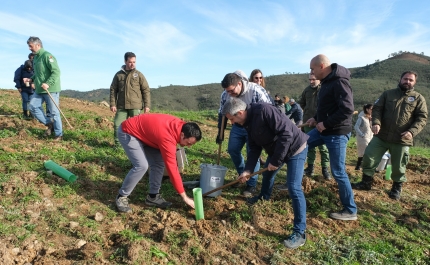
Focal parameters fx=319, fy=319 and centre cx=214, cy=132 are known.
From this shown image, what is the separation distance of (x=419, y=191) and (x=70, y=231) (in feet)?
18.8

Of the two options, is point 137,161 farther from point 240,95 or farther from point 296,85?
point 296,85

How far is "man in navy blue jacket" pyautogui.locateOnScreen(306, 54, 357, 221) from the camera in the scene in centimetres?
376

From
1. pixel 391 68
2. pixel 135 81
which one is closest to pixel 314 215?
pixel 135 81

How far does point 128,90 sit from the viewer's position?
6020 mm

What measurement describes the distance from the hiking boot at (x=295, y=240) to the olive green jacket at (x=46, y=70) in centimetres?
524

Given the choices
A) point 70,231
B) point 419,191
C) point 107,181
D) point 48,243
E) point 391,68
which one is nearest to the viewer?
point 48,243

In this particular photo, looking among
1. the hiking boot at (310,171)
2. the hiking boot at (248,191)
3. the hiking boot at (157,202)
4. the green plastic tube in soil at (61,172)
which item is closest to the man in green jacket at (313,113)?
the hiking boot at (310,171)

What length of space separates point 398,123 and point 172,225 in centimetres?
366

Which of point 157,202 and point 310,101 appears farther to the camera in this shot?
point 310,101

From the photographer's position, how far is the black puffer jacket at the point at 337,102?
374 centimetres

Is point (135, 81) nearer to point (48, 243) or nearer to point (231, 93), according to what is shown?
point (231, 93)

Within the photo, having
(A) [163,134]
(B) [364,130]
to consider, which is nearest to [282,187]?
(A) [163,134]

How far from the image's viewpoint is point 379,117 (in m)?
5.04

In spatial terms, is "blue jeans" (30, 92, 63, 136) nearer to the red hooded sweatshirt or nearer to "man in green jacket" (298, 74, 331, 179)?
the red hooded sweatshirt
